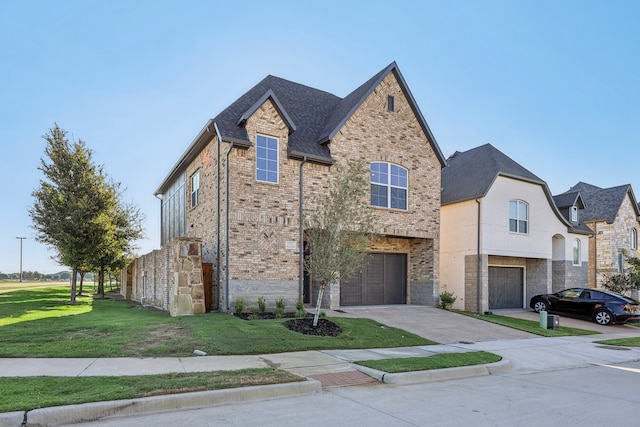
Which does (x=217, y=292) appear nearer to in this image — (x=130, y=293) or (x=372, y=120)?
(x=372, y=120)

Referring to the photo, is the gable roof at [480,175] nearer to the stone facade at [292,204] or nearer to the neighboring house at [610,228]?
the stone facade at [292,204]

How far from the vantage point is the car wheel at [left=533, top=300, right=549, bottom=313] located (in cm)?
2258

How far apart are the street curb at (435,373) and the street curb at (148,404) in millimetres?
1478

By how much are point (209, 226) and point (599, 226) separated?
91.7 feet

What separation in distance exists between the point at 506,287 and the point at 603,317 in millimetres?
5165

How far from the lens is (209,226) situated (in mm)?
17125

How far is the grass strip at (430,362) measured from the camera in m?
8.47

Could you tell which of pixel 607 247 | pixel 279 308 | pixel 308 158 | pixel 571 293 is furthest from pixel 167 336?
pixel 607 247

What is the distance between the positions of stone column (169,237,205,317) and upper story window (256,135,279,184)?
3.35 m

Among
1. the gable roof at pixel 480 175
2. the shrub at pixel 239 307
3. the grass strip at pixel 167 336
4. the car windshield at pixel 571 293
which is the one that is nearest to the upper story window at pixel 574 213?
the gable roof at pixel 480 175

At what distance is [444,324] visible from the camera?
52.4 feet

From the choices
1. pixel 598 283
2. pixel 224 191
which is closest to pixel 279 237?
pixel 224 191

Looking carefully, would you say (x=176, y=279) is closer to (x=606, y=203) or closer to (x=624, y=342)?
(x=624, y=342)

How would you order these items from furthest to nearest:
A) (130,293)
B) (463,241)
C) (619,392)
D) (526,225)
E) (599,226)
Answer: (599,226) < (130,293) < (526,225) < (463,241) < (619,392)
